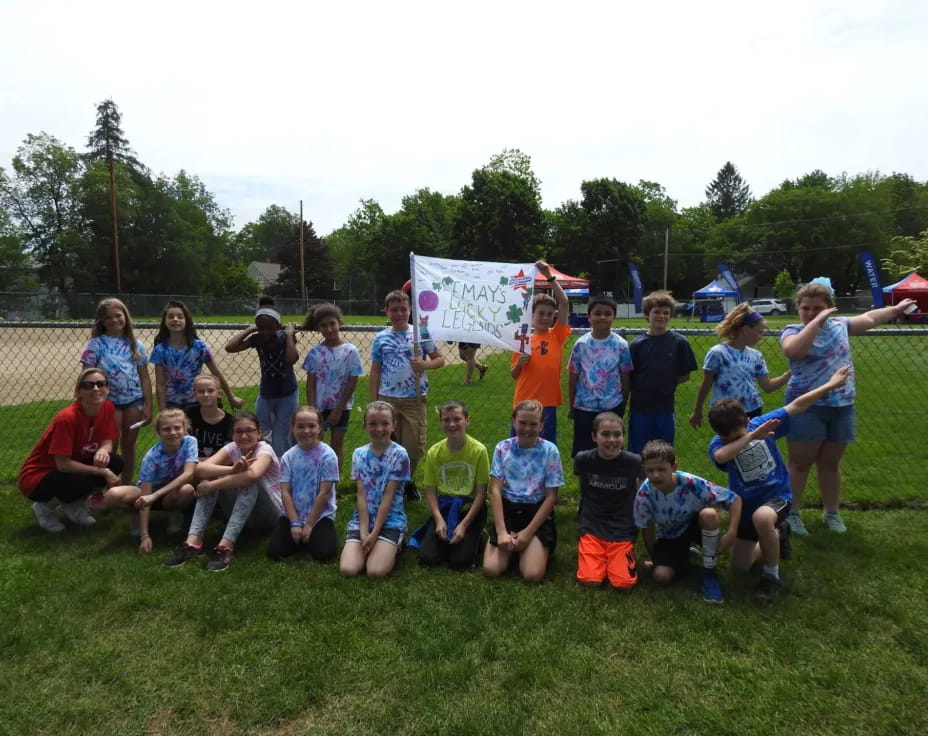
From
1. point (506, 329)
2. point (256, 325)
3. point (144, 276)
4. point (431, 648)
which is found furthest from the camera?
point (144, 276)

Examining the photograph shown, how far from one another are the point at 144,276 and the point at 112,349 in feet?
179

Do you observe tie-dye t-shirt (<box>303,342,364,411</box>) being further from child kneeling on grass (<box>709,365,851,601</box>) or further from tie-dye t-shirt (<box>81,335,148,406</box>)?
child kneeling on grass (<box>709,365,851,601</box>)

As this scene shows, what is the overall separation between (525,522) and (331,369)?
6.97 ft

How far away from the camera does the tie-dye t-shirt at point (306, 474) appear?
4.36 m

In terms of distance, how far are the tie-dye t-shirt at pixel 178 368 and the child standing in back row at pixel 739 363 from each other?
4205 mm

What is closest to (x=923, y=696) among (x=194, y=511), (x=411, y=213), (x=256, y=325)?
(x=194, y=511)

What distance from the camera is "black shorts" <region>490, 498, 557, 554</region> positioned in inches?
161

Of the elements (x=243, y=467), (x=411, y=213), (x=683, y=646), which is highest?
(x=411, y=213)

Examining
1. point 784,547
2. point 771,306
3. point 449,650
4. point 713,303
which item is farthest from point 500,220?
point 449,650

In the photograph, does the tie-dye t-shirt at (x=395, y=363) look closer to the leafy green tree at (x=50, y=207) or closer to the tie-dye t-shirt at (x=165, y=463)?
the tie-dye t-shirt at (x=165, y=463)

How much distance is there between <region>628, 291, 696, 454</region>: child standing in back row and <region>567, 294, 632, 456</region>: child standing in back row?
104 mm

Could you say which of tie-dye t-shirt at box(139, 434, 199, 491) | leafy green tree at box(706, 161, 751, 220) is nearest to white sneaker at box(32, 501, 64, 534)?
tie-dye t-shirt at box(139, 434, 199, 491)

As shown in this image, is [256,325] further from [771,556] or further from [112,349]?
[771,556]

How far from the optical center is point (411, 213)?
66.4 m
